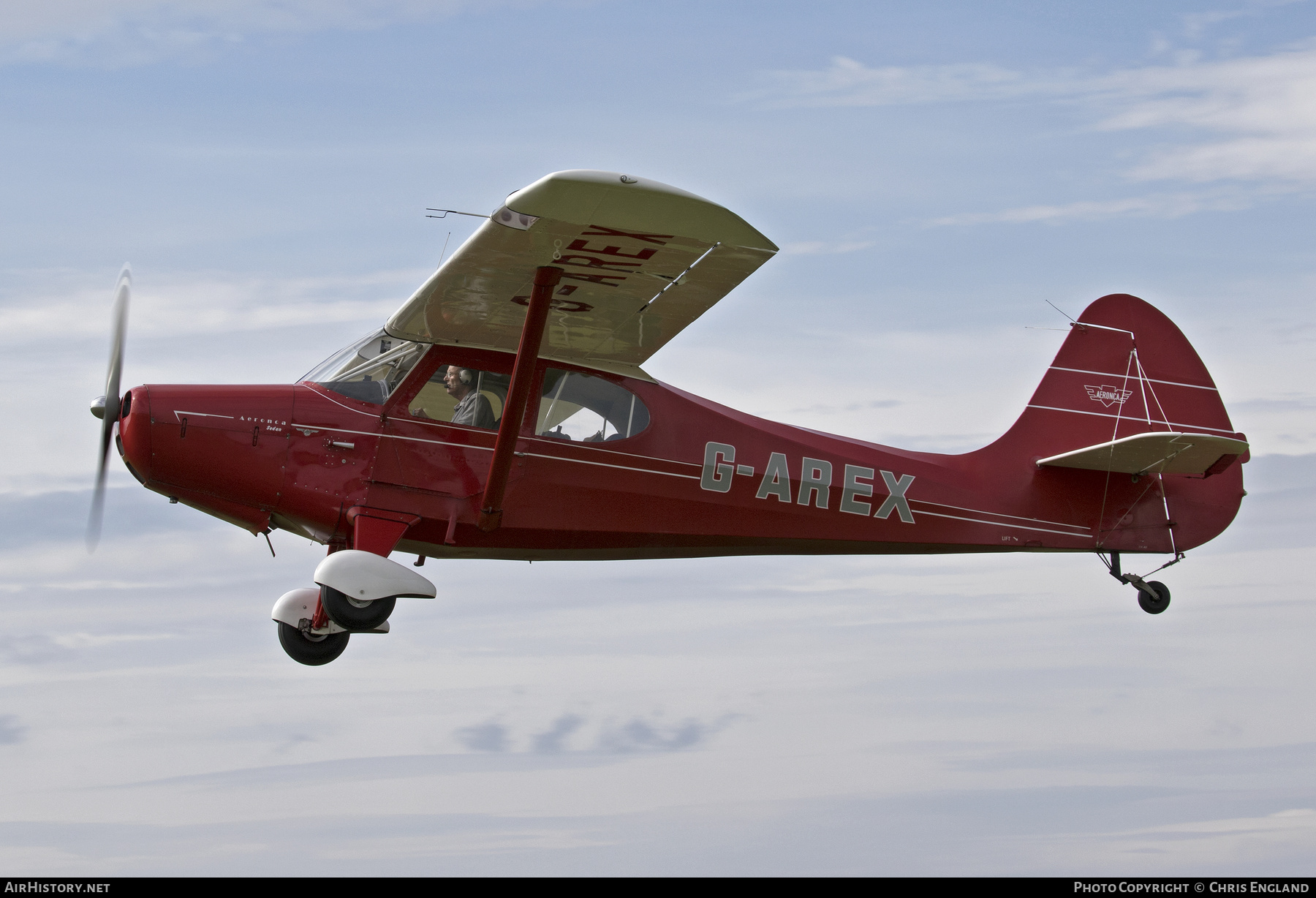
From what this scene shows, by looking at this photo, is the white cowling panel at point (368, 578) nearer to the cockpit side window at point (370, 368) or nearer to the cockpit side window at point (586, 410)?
the cockpit side window at point (370, 368)

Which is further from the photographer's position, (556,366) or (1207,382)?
(1207,382)

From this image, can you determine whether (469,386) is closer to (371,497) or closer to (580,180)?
(371,497)

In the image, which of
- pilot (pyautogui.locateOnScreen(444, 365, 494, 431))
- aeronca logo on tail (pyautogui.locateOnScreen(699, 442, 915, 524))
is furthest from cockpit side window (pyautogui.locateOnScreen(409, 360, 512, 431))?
aeronca logo on tail (pyautogui.locateOnScreen(699, 442, 915, 524))

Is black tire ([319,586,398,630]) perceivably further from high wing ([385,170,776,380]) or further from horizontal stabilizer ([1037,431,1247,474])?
horizontal stabilizer ([1037,431,1247,474])

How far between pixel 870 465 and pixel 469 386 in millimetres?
3278

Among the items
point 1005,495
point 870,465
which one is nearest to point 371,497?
point 870,465

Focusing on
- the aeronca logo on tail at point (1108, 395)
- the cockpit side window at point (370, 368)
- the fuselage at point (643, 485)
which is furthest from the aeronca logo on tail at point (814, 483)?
the cockpit side window at point (370, 368)

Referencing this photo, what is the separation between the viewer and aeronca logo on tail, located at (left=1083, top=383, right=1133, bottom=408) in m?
11.8

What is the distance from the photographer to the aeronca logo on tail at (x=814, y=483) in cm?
1039

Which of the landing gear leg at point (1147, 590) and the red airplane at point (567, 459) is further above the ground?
the red airplane at point (567, 459)

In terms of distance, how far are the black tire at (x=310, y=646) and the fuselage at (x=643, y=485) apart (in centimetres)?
95

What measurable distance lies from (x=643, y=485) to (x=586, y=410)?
705 mm

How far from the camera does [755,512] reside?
10453mm

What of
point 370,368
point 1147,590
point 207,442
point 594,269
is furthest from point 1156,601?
point 207,442
